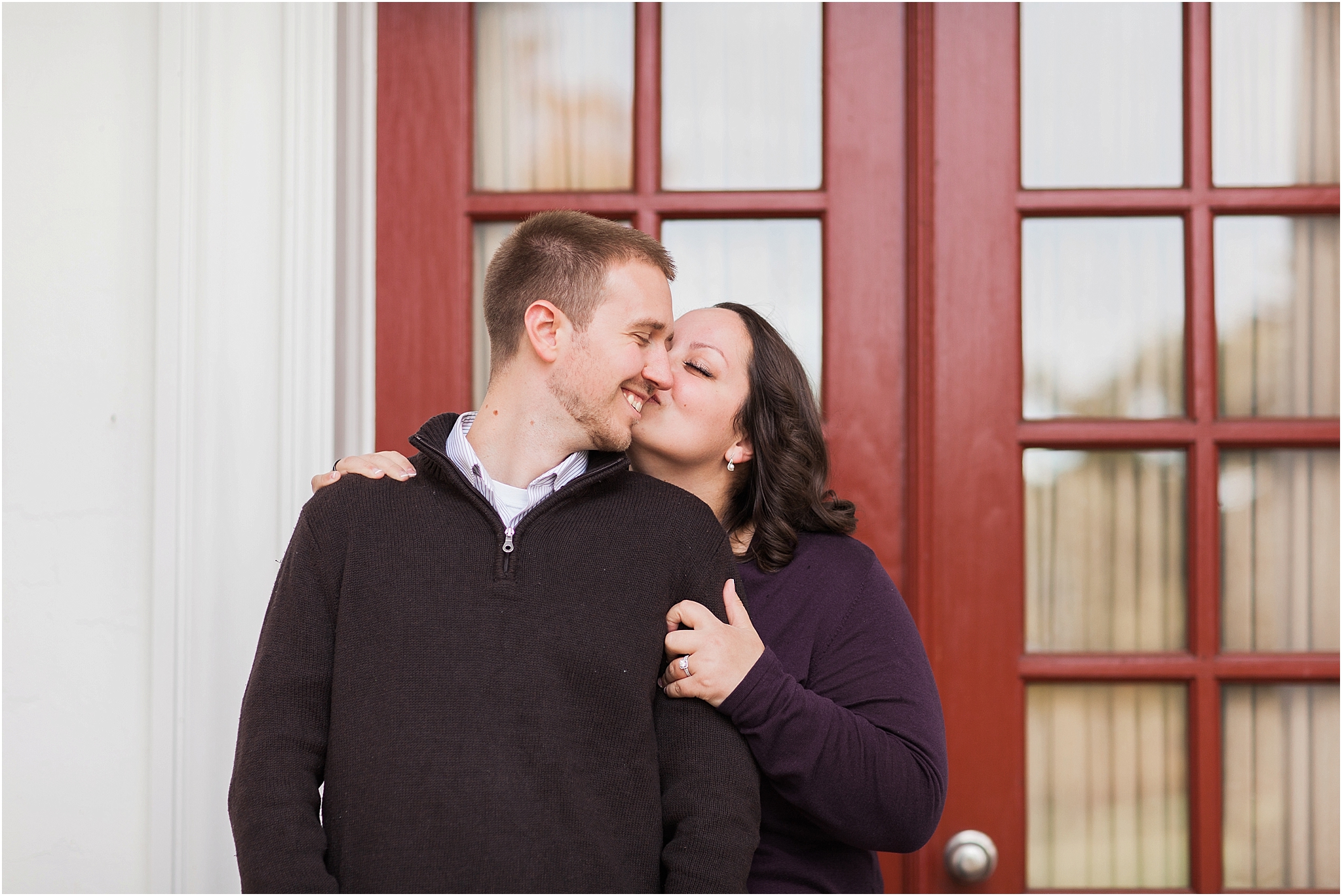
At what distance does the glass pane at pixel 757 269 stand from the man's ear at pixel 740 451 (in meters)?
0.30

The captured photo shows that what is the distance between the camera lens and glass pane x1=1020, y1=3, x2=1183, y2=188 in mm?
1855

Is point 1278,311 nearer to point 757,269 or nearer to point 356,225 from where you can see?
point 757,269

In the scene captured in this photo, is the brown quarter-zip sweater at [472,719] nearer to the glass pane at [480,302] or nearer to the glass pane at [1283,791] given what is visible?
the glass pane at [480,302]

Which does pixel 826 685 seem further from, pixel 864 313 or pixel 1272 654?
pixel 1272 654

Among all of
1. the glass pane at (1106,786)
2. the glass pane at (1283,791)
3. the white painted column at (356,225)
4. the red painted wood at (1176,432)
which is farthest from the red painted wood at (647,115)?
the glass pane at (1283,791)

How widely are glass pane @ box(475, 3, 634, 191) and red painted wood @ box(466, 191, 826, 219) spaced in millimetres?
37

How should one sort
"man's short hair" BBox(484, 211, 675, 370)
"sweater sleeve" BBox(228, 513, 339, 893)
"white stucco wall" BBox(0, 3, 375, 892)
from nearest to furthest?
"sweater sleeve" BBox(228, 513, 339, 893) → "man's short hair" BBox(484, 211, 675, 370) → "white stucco wall" BBox(0, 3, 375, 892)

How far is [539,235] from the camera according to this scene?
4.61 ft

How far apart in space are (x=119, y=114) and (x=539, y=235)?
0.90 metres

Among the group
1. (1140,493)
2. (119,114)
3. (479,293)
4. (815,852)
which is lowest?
(815,852)

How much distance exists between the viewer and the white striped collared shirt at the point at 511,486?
4.30 ft

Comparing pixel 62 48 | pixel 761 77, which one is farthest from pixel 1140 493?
pixel 62 48

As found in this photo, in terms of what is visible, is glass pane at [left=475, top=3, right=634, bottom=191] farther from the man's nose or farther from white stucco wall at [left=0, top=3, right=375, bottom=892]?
the man's nose


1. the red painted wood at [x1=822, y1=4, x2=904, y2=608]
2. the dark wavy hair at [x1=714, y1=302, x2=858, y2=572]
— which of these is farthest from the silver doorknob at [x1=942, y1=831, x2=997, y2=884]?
the dark wavy hair at [x1=714, y1=302, x2=858, y2=572]
